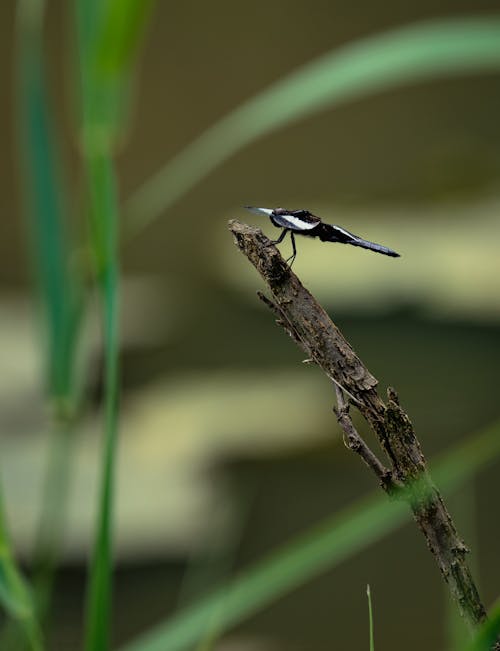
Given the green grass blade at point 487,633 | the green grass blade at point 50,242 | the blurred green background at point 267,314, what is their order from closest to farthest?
the green grass blade at point 487,633, the green grass blade at point 50,242, the blurred green background at point 267,314

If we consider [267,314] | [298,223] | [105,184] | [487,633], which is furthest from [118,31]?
[267,314]

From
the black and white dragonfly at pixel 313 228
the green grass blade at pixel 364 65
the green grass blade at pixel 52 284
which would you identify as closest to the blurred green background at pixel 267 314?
the green grass blade at pixel 52 284

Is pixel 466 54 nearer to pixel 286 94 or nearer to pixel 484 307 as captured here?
pixel 286 94

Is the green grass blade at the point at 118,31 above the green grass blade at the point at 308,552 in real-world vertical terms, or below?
above

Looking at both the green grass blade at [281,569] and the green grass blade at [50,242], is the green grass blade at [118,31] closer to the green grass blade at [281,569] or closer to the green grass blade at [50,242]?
the green grass blade at [50,242]

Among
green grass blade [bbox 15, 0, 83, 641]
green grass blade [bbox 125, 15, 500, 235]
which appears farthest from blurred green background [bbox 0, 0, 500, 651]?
green grass blade [bbox 125, 15, 500, 235]

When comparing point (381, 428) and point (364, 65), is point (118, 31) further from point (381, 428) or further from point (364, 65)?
point (381, 428)
